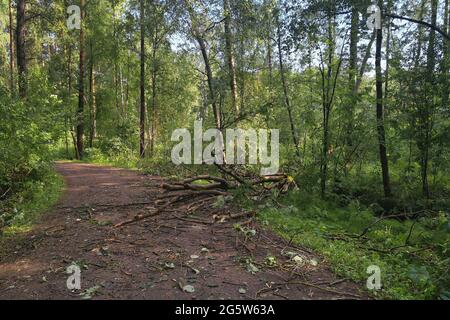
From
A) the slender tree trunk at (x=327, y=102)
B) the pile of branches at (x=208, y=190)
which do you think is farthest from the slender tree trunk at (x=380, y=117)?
the pile of branches at (x=208, y=190)

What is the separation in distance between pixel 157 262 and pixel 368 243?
347 cm

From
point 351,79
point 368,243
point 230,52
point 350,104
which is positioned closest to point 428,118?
point 350,104

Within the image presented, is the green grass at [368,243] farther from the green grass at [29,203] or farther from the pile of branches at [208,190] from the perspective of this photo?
the green grass at [29,203]

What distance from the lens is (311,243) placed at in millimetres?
5273

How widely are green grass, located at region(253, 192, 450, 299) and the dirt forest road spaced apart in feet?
1.11

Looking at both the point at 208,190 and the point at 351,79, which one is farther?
the point at 351,79

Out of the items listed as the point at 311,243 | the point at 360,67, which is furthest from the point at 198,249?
the point at 360,67

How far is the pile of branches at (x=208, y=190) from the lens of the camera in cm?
689

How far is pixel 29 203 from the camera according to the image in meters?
7.44

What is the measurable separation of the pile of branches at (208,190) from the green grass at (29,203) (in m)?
1.99

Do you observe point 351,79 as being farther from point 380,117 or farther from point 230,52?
point 230,52

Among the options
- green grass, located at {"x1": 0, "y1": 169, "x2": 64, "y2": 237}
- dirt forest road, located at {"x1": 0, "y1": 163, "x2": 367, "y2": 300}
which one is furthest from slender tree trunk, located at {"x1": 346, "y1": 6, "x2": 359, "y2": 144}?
green grass, located at {"x1": 0, "y1": 169, "x2": 64, "y2": 237}
